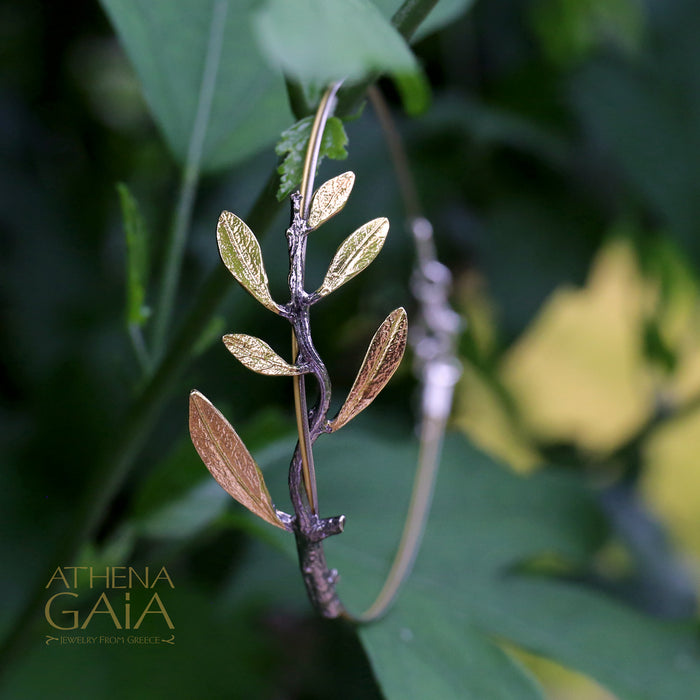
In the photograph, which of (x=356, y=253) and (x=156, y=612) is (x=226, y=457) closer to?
(x=356, y=253)

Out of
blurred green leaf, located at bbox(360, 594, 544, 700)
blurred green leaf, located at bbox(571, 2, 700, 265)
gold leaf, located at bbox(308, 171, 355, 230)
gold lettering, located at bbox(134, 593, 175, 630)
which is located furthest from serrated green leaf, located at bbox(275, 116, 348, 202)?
blurred green leaf, located at bbox(571, 2, 700, 265)

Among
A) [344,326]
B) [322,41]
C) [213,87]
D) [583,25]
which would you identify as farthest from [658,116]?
[322,41]

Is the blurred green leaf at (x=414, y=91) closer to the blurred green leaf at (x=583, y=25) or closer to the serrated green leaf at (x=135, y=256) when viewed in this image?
the serrated green leaf at (x=135, y=256)

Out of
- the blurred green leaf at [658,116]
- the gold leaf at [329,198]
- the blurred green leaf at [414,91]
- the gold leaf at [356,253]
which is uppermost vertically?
the blurred green leaf at [414,91]

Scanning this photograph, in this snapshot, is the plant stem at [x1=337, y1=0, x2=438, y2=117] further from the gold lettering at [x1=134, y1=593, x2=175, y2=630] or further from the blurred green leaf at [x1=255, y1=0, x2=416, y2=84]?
the gold lettering at [x1=134, y1=593, x2=175, y2=630]

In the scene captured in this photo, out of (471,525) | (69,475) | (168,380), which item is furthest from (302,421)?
(69,475)

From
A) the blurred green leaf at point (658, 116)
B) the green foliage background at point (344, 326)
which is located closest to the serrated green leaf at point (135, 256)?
the green foliage background at point (344, 326)
